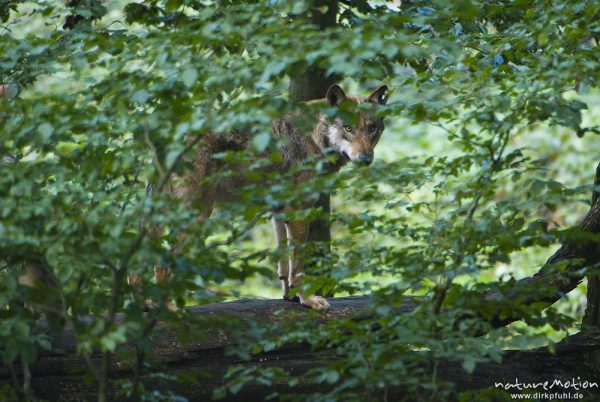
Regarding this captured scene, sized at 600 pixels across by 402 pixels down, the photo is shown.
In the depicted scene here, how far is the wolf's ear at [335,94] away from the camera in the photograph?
6797 millimetres

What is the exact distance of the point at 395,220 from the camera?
419cm

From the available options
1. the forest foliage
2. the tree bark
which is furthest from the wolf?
the forest foliage

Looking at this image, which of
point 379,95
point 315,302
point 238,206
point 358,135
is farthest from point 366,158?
point 238,206

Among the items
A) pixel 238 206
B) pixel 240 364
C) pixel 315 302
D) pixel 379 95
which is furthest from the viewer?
pixel 379 95

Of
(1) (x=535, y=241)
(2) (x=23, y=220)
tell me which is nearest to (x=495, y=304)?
(1) (x=535, y=241)

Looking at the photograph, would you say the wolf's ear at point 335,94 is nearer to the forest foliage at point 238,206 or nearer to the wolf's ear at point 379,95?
the wolf's ear at point 379,95

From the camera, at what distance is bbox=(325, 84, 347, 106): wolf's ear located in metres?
6.80

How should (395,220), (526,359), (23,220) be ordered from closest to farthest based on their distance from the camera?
(23,220), (395,220), (526,359)

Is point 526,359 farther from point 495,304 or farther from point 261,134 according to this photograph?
point 261,134

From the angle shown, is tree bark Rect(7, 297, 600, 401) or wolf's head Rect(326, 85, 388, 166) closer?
tree bark Rect(7, 297, 600, 401)

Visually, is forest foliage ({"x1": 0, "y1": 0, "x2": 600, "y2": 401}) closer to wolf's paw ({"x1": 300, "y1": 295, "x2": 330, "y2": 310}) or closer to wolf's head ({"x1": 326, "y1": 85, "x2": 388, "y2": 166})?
wolf's paw ({"x1": 300, "y1": 295, "x2": 330, "y2": 310})

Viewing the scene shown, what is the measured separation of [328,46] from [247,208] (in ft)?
2.64

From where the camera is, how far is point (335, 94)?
22.5ft

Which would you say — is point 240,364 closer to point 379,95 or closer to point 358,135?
point 358,135
